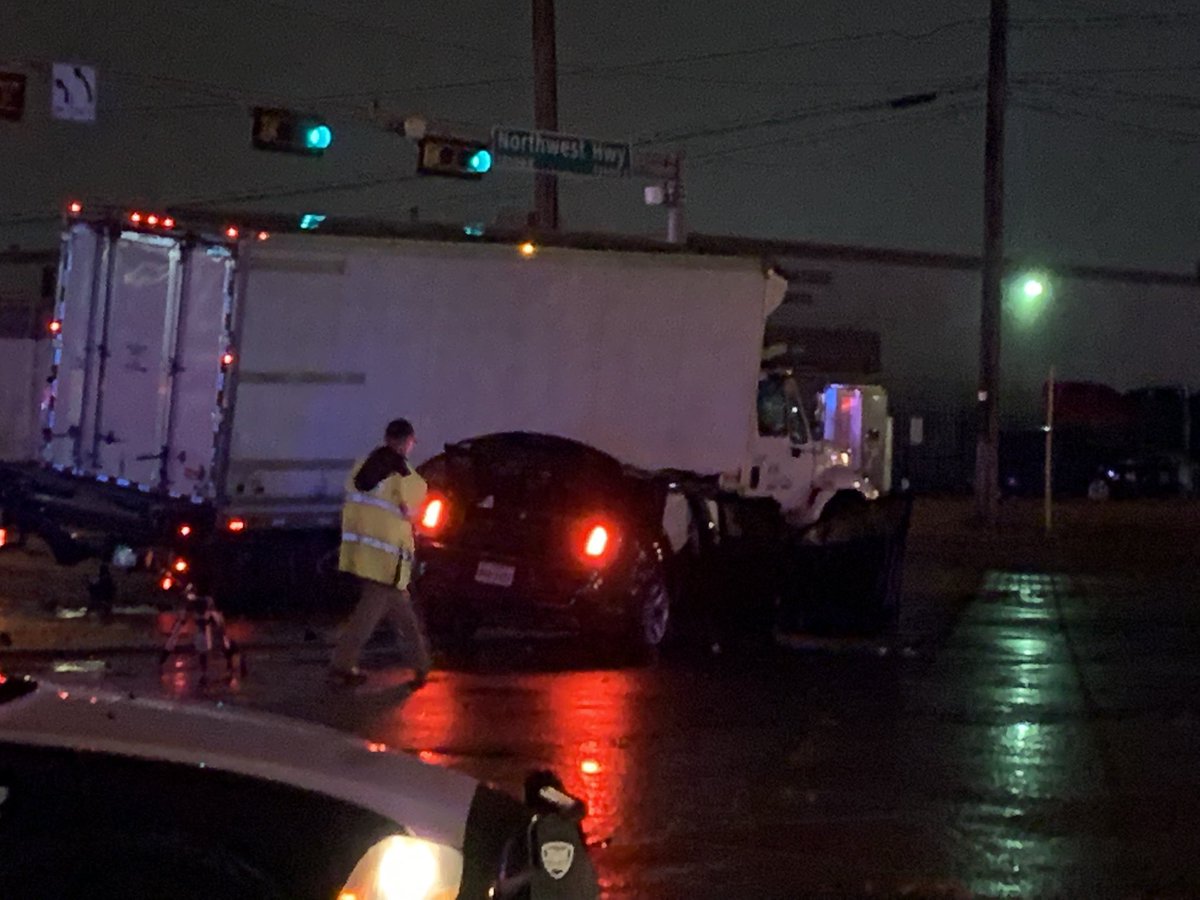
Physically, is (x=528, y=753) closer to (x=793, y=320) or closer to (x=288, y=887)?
(x=288, y=887)

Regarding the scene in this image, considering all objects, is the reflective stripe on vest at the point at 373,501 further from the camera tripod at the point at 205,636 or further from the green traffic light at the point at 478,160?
the green traffic light at the point at 478,160

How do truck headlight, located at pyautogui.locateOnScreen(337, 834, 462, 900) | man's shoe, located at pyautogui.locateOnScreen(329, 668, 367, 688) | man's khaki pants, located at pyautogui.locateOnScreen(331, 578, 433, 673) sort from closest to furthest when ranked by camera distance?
truck headlight, located at pyautogui.locateOnScreen(337, 834, 462, 900) → man's khaki pants, located at pyautogui.locateOnScreen(331, 578, 433, 673) → man's shoe, located at pyautogui.locateOnScreen(329, 668, 367, 688)

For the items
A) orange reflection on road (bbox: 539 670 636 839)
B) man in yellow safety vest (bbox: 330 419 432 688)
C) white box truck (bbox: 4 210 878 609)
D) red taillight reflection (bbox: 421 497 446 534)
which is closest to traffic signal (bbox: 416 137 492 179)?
white box truck (bbox: 4 210 878 609)

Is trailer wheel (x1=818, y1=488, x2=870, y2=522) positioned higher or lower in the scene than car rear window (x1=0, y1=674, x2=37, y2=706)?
higher

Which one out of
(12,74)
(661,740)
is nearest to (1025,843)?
(661,740)

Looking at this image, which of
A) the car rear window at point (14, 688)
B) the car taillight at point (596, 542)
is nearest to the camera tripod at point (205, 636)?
the car taillight at point (596, 542)

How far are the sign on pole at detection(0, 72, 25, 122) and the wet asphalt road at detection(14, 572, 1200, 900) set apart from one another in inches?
367

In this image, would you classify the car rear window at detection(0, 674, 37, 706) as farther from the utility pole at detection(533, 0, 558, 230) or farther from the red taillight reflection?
the utility pole at detection(533, 0, 558, 230)

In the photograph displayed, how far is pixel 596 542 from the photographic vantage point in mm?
14055

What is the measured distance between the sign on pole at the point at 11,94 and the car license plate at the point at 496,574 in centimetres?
982

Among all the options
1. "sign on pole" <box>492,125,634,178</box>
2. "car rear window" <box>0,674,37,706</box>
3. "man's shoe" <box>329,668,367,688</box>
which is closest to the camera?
"car rear window" <box>0,674,37,706</box>

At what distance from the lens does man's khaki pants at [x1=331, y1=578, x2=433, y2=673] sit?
40.7 feet

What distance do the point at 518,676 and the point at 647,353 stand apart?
17.2ft

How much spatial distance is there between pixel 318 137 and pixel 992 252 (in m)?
12.2
